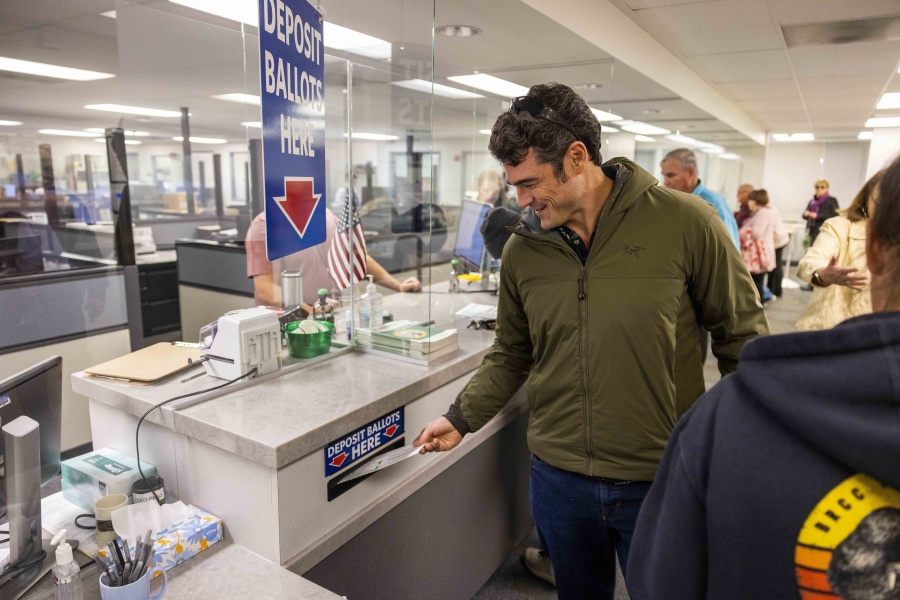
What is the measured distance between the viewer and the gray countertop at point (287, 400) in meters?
1.32

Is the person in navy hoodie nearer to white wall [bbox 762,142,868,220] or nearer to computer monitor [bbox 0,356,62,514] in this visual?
computer monitor [bbox 0,356,62,514]

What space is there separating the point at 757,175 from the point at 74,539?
511 inches

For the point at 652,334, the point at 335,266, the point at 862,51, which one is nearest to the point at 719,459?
the point at 652,334

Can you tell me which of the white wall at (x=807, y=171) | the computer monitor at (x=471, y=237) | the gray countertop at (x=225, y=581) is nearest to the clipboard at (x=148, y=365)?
the gray countertop at (x=225, y=581)

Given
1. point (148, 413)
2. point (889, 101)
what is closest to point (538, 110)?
point (148, 413)

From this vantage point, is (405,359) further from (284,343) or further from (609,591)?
(609,591)

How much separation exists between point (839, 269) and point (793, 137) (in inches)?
439

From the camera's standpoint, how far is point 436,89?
3875mm

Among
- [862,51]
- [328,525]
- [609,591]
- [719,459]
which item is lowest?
[609,591]

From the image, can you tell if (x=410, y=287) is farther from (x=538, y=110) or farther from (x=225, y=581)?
(x=225, y=581)

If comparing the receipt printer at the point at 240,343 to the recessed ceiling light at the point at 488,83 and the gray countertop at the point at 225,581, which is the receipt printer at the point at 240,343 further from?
the recessed ceiling light at the point at 488,83

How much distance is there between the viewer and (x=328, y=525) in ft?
4.73

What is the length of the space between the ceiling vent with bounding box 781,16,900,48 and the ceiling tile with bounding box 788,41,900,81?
16cm

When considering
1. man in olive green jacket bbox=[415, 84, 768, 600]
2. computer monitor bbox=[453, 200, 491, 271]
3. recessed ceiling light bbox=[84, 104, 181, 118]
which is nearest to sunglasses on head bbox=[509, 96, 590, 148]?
man in olive green jacket bbox=[415, 84, 768, 600]
